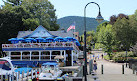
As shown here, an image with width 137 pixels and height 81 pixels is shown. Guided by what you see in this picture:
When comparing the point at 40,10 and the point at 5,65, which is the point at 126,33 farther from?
the point at 5,65

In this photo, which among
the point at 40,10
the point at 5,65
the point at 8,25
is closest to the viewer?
the point at 5,65

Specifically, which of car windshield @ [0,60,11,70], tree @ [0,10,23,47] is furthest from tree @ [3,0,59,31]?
car windshield @ [0,60,11,70]

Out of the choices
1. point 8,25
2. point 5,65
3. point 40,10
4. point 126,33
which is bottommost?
point 5,65

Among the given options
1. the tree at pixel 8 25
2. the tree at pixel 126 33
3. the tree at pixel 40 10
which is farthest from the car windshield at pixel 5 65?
the tree at pixel 126 33

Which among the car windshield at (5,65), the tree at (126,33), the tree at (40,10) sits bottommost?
the car windshield at (5,65)

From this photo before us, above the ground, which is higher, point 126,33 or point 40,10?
point 40,10

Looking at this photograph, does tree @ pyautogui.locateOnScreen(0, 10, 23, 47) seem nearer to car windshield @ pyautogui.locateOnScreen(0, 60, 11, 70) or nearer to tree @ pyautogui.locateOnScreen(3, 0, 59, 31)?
tree @ pyautogui.locateOnScreen(3, 0, 59, 31)

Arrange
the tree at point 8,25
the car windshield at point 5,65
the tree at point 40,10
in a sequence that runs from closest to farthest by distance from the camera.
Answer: the car windshield at point 5,65 < the tree at point 8,25 < the tree at point 40,10

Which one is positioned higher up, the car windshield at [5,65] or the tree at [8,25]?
the tree at [8,25]

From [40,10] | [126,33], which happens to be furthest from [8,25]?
[126,33]

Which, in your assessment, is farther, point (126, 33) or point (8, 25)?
point (126, 33)

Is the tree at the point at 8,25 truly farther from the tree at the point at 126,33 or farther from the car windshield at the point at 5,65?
the car windshield at the point at 5,65

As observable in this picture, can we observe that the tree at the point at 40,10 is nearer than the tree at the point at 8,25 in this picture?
No

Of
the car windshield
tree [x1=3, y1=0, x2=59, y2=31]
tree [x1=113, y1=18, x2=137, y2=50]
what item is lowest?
the car windshield
